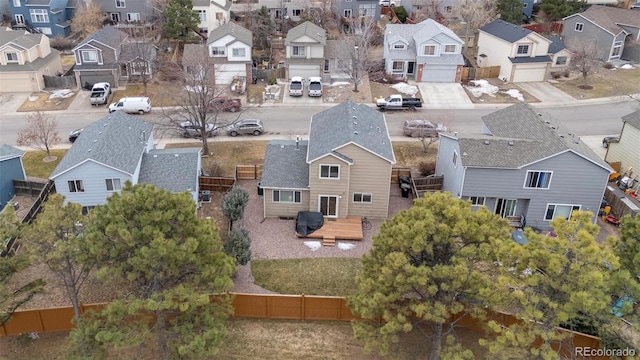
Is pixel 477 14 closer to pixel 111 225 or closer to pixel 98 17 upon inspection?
pixel 98 17

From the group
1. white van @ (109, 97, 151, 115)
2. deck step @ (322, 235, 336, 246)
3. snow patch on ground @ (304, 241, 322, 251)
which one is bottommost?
snow patch on ground @ (304, 241, 322, 251)

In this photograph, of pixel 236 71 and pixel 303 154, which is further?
pixel 236 71

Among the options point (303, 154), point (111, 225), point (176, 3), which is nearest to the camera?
point (111, 225)

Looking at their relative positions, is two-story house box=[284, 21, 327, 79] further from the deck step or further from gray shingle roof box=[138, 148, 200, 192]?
the deck step

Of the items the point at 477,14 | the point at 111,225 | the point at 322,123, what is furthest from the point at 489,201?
the point at 477,14

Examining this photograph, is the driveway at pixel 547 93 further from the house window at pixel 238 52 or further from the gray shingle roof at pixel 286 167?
the gray shingle roof at pixel 286 167

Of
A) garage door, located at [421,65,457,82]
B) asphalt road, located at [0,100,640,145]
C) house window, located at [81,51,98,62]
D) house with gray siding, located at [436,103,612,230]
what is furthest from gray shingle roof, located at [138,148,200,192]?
garage door, located at [421,65,457,82]

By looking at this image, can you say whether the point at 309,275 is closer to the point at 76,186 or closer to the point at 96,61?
the point at 76,186
